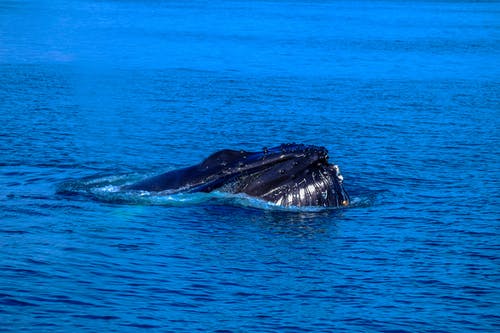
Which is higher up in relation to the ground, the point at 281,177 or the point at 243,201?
the point at 281,177

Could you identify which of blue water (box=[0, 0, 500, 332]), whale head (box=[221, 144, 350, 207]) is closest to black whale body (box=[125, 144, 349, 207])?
whale head (box=[221, 144, 350, 207])

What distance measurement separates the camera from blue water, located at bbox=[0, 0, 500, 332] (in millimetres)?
13070

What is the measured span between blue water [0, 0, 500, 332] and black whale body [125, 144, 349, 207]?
0.91ft

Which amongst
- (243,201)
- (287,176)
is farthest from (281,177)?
(243,201)

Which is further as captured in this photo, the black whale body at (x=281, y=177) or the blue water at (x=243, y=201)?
the black whale body at (x=281, y=177)

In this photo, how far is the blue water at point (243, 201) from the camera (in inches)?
515

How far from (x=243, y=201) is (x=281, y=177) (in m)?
0.83

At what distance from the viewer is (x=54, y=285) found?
44.1 ft

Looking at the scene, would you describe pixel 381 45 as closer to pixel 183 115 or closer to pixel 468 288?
pixel 183 115

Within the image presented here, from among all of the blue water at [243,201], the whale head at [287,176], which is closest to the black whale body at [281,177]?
the whale head at [287,176]

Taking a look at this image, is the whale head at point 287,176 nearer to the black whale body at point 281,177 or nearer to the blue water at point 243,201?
the black whale body at point 281,177

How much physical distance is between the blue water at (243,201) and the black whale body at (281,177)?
0.28 metres

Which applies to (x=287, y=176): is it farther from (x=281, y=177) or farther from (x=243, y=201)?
(x=243, y=201)

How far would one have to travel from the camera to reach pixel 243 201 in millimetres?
17688
